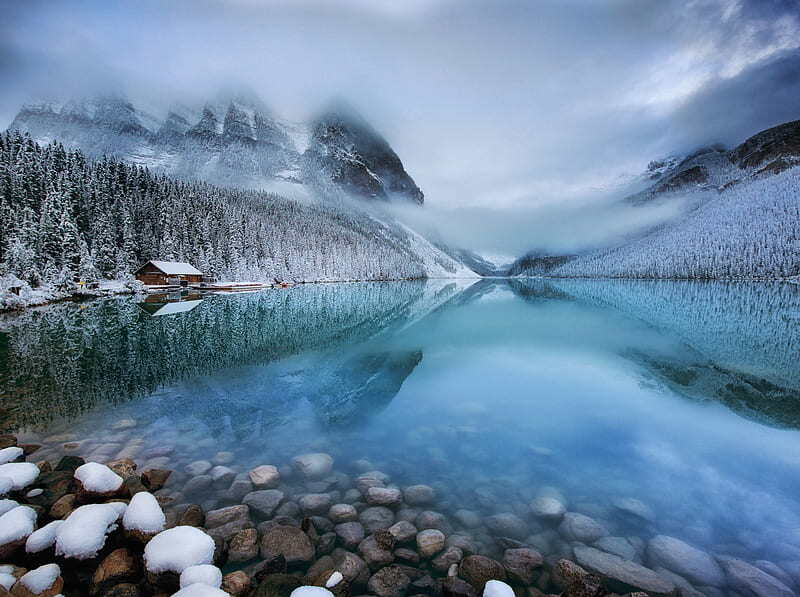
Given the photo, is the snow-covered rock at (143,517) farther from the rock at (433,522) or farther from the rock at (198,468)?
the rock at (433,522)

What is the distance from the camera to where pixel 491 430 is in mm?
12406

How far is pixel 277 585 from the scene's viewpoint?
4.81m

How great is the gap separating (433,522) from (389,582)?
181cm

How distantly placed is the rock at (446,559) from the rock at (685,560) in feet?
11.2

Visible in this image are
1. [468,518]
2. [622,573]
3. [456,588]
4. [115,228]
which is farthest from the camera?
[115,228]

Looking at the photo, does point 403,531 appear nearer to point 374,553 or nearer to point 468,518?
point 374,553

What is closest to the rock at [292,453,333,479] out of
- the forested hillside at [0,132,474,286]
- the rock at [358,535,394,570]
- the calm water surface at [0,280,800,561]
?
the calm water surface at [0,280,800,561]

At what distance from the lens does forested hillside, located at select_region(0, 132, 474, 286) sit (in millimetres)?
47875

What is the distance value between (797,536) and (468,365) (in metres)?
15.0

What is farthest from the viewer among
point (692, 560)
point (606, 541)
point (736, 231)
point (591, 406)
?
point (736, 231)

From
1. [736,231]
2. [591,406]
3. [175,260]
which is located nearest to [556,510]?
[591,406]

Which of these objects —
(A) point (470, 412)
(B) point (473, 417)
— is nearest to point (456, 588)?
(B) point (473, 417)

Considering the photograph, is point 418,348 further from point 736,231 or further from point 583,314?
point 736,231

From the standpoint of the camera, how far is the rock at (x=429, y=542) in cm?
620
